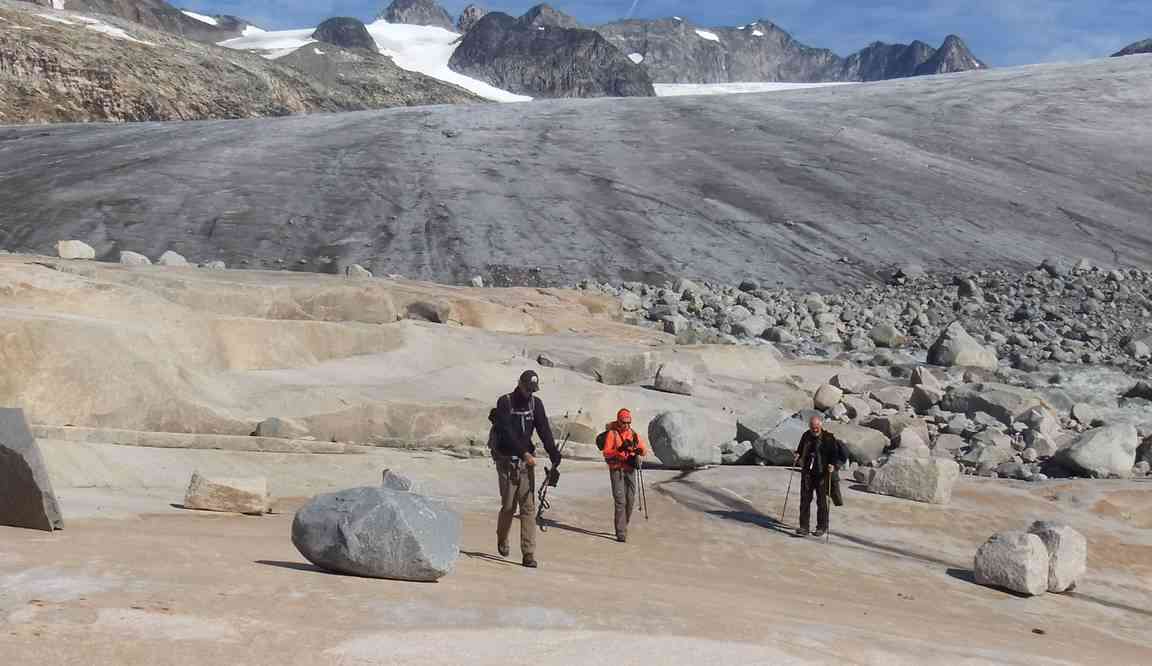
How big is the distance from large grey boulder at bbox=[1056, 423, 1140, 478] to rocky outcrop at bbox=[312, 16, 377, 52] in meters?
159

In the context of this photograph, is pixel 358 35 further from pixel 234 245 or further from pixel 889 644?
pixel 889 644

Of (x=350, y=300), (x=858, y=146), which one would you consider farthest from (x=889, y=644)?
(x=858, y=146)

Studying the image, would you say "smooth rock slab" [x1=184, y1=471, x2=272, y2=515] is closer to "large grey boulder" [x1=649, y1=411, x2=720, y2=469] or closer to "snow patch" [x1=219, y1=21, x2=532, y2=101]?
"large grey boulder" [x1=649, y1=411, x2=720, y2=469]

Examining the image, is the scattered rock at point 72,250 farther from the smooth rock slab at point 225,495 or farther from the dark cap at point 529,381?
the dark cap at point 529,381

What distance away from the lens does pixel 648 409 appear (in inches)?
656

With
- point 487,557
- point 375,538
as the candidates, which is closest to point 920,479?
point 487,557

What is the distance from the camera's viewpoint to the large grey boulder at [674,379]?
17.5 meters

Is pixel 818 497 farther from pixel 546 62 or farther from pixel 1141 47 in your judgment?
pixel 546 62

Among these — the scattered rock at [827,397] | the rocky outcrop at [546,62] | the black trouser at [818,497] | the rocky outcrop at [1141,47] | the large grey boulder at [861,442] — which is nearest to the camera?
the black trouser at [818,497]

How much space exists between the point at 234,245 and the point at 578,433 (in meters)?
15.9

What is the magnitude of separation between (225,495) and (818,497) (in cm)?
576

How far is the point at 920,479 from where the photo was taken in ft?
43.1

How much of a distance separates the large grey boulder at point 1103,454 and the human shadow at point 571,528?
23.6 feet

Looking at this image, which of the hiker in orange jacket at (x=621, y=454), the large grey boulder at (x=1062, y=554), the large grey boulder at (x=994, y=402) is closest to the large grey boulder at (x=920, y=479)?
the large grey boulder at (x=1062, y=554)
